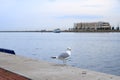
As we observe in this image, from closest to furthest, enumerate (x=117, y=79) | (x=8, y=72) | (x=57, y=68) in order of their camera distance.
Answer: (x=117, y=79)
(x=8, y=72)
(x=57, y=68)

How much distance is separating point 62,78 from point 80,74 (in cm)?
79

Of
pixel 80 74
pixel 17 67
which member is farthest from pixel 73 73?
pixel 17 67

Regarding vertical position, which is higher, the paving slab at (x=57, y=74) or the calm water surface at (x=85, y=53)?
the paving slab at (x=57, y=74)

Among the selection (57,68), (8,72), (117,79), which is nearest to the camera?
(117,79)

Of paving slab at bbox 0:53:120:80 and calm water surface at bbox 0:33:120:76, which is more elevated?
paving slab at bbox 0:53:120:80

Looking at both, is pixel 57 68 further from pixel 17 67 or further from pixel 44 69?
pixel 17 67

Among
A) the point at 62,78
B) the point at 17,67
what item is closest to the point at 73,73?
the point at 62,78

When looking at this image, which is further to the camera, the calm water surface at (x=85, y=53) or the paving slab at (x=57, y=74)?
the calm water surface at (x=85, y=53)

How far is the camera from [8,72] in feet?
32.9

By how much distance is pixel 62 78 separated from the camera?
870cm

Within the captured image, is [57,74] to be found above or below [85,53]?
above

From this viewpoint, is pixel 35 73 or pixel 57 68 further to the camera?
pixel 57 68

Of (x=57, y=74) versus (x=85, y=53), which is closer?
(x=57, y=74)

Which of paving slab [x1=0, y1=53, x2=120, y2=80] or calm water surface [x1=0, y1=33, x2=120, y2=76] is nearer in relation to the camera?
paving slab [x1=0, y1=53, x2=120, y2=80]
